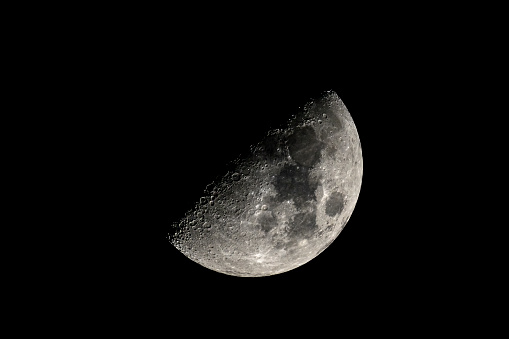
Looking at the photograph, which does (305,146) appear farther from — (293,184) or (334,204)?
(334,204)

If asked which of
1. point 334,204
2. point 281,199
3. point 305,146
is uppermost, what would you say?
point 305,146

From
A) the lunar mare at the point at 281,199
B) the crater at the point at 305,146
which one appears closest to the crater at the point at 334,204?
the lunar mare at the point at 281,199

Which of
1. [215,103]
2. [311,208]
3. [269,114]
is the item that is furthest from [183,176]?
[311,208]

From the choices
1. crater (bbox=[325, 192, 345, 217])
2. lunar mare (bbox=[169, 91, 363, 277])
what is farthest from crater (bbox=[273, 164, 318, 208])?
crater (bbox=[325, 192, 345, 217])

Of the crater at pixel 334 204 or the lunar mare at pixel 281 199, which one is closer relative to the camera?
the lunar mare at pixel 281 199

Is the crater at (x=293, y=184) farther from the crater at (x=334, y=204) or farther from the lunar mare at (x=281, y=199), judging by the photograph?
the crater at (x=334, y=204)

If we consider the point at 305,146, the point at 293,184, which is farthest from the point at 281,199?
the point at 305,146

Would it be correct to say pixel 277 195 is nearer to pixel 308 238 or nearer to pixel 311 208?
pixel 311 208

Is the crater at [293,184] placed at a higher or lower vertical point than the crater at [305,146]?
lower

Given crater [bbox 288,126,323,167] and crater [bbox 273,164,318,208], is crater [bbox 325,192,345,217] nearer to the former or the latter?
crater [bbox 273,164,318,208]
